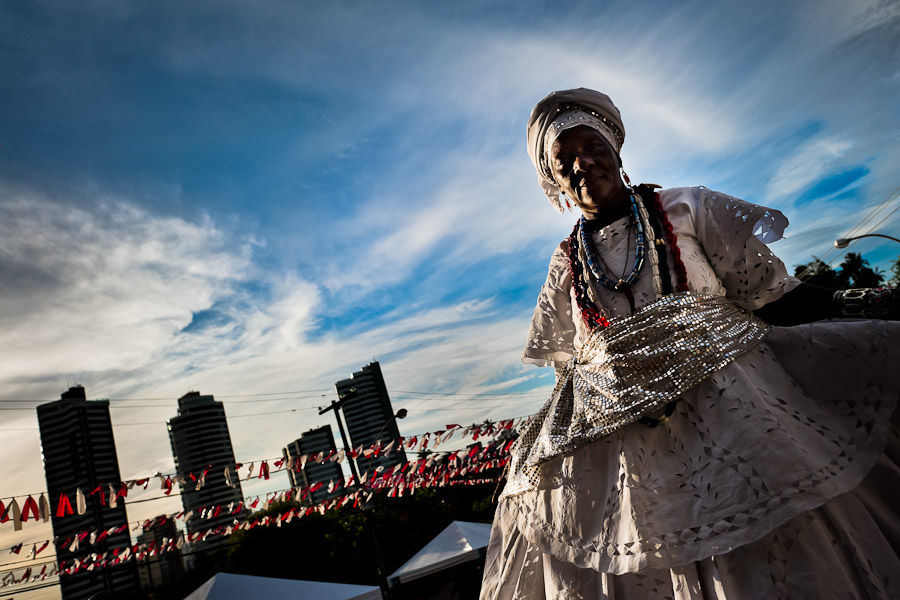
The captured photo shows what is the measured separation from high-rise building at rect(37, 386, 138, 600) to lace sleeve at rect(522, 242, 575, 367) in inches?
357

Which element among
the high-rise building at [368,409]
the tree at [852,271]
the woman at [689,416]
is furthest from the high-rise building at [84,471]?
the tree at [852,271]

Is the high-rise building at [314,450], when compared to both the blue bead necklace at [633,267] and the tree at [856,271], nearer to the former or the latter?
the blue bead necklace at [633,267]

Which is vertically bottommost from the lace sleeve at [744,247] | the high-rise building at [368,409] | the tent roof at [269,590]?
the tent roof at [269,590]

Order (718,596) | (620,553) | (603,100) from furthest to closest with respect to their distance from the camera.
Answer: (603,100) < (620,553) < (718,596)

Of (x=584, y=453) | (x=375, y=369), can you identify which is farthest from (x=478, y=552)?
(x=375, y=369)

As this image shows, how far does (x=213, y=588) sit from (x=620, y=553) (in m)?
9.90

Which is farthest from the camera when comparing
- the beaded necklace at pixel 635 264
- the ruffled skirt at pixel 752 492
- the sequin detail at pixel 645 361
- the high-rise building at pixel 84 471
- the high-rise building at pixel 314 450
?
the high-rise building at pixel 314 450

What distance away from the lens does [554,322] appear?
200 centimetres

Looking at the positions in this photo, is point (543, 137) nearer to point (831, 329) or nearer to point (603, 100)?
point (603, 100)

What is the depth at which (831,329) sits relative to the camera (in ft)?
4.41

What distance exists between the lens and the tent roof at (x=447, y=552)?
11.6 meters

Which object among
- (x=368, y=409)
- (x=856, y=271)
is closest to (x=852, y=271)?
(x=856, y=271)

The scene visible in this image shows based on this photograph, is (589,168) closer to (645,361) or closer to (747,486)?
(645,361)

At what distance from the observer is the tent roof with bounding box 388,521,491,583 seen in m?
11.6
